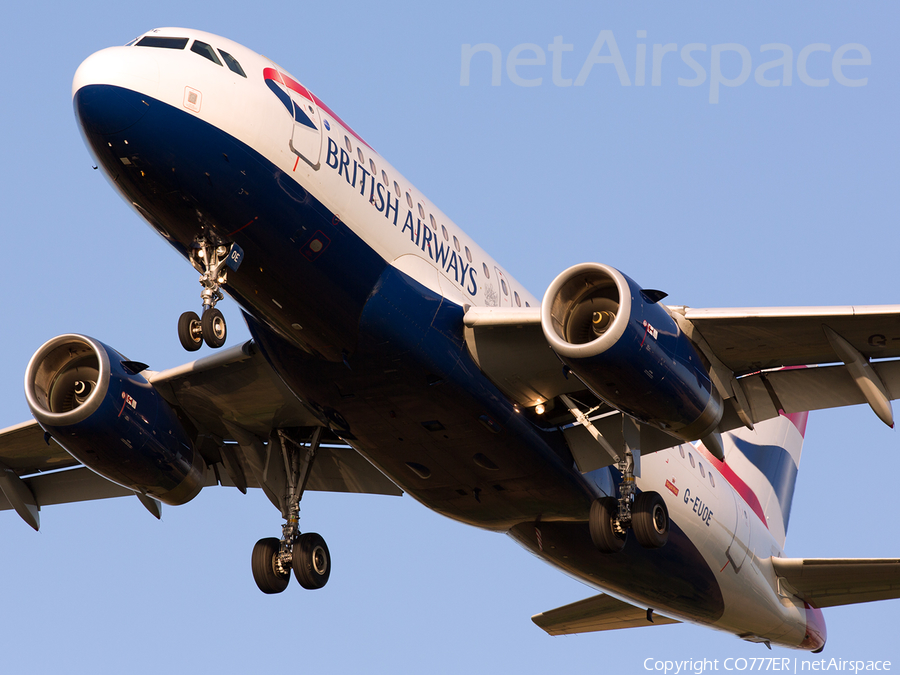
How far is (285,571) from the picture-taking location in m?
20.8

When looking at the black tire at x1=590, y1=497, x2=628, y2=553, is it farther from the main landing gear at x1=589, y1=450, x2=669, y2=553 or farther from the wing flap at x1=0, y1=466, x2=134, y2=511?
the wing flap at x1=0, y1=466, x2=134, y2=511

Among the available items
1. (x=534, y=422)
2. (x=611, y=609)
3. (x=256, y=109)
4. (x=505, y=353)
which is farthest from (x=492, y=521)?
(x=256, y=109)

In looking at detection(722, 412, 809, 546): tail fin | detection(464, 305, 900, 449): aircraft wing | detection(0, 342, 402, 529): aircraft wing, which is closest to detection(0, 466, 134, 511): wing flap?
detection(0, 342, 402, 529): aircraft wing

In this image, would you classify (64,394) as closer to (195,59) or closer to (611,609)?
(195,59)

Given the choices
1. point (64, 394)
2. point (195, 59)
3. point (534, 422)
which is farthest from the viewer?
point (64, 394)

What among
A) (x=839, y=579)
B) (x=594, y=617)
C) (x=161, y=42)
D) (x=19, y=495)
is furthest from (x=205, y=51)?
(x=839, y=579)

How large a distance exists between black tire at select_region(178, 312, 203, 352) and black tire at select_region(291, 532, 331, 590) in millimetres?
6054

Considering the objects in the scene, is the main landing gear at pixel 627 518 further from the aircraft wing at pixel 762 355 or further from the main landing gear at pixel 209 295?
the main landing gear at pixel 209 295

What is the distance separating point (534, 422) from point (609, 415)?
1261 millimetres

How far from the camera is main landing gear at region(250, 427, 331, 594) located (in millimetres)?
20469

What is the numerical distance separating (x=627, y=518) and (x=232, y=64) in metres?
8.84

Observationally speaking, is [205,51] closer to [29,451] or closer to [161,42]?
[161,42]

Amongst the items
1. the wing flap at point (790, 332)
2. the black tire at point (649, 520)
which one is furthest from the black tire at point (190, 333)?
the black tire at point (649, 520)

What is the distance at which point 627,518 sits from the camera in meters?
18.6
